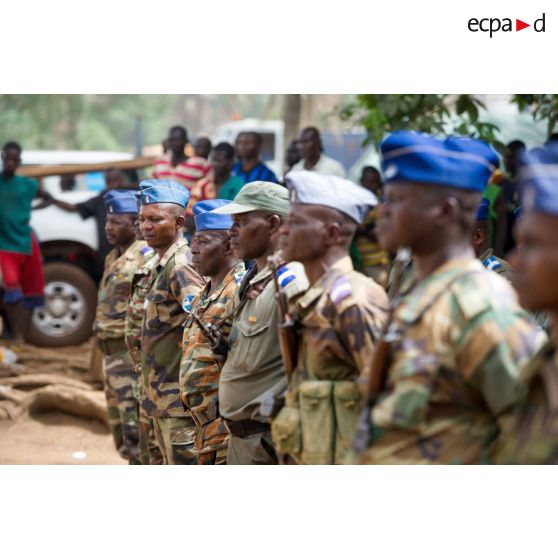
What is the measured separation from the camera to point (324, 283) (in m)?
3.62

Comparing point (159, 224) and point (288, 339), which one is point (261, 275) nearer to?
point (288, 339)

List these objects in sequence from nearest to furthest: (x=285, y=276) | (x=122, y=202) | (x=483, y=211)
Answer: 1. (x=285, y=276)
2. (x=483, y=211)
3. (x=122, y=202)

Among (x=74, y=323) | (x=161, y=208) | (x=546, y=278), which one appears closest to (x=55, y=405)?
(x=74, y=323)

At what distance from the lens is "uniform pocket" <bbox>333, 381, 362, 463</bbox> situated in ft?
11.3

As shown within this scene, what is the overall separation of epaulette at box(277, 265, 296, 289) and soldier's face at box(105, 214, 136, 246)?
3550mm

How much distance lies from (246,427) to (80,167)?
25.2 feet

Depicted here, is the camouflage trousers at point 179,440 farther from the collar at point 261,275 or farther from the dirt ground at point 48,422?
the dirt ground at point 48,422

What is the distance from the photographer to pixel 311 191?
12.1ft

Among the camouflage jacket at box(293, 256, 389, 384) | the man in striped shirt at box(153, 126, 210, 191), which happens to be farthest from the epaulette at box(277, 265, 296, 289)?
the man in striped shirt at box(153, 126, 210, 191)

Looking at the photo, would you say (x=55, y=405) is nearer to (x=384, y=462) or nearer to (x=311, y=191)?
(x=311, y=191)

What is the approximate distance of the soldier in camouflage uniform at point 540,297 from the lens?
2.42 meters

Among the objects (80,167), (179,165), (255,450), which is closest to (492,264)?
(255,450)

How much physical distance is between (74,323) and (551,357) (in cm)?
949
